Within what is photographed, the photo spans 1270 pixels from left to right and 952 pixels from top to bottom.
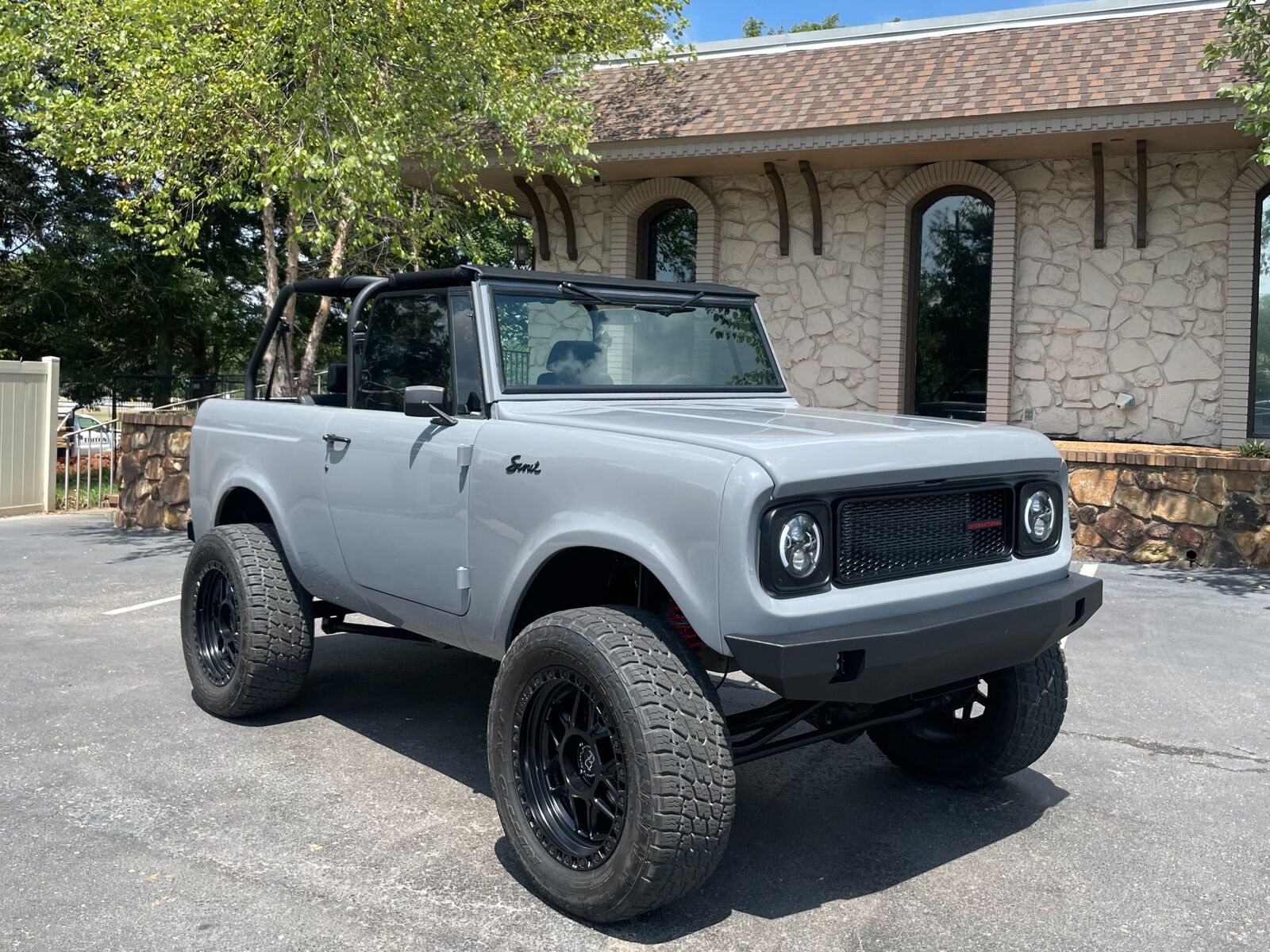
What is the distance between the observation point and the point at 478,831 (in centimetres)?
421

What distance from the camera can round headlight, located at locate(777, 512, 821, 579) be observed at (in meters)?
3.35

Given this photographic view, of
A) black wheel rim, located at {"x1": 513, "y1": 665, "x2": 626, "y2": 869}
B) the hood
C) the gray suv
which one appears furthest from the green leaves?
black wheel rim, located at {"x1": 513, "y1": 665, "x2": 626, "y2": 869}

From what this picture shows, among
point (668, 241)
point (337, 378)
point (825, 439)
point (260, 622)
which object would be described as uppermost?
point (668, 241)

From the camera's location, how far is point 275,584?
5211 mm

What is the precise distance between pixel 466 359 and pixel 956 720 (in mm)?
2359

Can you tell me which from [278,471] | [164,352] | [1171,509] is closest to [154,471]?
[278,471]

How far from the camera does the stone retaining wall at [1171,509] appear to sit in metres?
10.3

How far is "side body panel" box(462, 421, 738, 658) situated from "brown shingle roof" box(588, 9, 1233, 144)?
9.01 m

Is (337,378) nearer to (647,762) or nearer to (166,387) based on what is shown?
(647,762)

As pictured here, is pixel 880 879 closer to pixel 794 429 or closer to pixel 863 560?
pixel 863 560

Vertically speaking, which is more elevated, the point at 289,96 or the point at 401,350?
the point at 289,96

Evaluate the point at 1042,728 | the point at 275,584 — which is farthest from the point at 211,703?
the point at 1042,728

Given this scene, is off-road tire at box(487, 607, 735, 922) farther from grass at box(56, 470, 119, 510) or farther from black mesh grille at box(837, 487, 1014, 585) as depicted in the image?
grass at box(56, 470, 119, 510)

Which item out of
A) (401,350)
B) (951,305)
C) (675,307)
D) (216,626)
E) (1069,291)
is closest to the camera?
(401,350)
